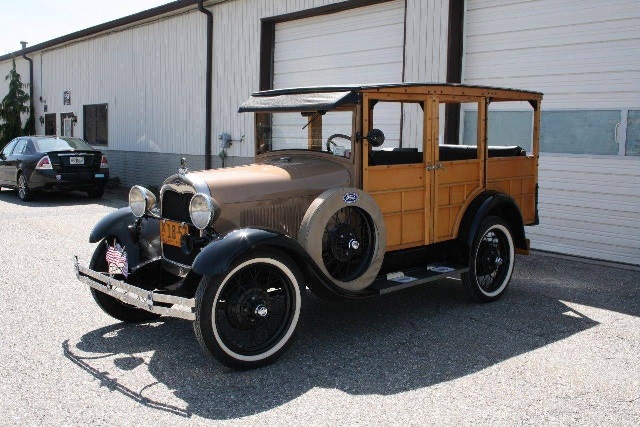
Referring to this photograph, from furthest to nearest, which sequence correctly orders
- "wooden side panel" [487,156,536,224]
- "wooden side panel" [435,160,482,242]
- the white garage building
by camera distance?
the white garage building < "wooden side panel" [487,156,536,224] < "wooden side panel" [435,160,482,242]

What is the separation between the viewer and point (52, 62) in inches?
853

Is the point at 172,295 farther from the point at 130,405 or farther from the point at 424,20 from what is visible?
the point at 424,20

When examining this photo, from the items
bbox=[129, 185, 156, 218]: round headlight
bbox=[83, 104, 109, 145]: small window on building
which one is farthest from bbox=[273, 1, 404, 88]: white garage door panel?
bbox=[83, 104, 109, 145]: small window on building

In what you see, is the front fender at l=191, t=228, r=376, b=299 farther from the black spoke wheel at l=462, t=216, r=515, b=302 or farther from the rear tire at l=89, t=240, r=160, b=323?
the black spoke wheel at l=462, t=216, r=515, b=302

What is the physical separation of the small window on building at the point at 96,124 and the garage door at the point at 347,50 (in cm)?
802

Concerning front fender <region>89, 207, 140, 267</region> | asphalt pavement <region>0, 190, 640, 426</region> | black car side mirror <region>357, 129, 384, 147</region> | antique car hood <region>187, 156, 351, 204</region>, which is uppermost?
black car side mirror <region>357, 129, 384, 147</region>

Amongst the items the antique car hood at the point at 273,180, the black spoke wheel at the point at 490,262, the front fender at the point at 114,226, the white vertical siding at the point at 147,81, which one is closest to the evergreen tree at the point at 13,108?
the white vertical siding at the point at 147,81

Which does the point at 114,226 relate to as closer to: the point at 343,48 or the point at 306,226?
the point at 306,226

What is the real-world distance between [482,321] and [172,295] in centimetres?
261

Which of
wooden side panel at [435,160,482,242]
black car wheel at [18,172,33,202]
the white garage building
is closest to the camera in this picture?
wooden side panel at [435,160,482,242]

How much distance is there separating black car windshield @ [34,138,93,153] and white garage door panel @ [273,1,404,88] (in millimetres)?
4777

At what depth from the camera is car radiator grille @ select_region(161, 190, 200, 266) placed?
478 centimetres

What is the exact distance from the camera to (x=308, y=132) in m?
5.52

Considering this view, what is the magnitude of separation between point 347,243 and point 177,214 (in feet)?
4.35
